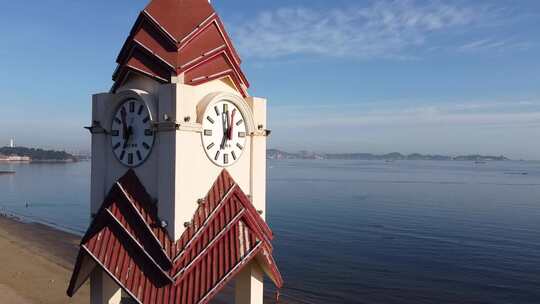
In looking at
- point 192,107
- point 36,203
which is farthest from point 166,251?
point 36,203

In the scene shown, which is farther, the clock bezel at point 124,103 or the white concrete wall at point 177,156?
the clock bezel at point 124,103

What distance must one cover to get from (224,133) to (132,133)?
1.61 meters

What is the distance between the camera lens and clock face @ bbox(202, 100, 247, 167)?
8070 mm

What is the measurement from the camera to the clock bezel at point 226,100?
7.89 meters

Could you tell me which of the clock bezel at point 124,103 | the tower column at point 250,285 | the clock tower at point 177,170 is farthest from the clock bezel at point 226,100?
the tower column at point 250,285

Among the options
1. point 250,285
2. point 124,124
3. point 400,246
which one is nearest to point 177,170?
point 124,124

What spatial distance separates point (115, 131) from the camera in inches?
332

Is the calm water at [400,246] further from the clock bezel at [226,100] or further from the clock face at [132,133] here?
the clock face at [132,133]

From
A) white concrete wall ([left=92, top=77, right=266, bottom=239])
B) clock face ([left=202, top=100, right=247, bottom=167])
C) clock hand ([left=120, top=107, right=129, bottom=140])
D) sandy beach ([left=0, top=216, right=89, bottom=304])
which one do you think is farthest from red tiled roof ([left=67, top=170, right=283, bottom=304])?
sandy beach ([left=0, top=216, right=89, bottom=304])

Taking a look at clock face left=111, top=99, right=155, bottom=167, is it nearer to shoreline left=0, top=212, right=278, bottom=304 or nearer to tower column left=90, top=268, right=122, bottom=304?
tower column left=90, top=268, right=122, bottom=304

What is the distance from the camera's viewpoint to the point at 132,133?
8141mm

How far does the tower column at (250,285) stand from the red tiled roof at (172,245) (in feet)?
0.88

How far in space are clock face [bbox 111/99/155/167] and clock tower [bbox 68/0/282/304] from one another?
2cm

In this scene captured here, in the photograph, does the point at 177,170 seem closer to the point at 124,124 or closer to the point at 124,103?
the point at 124,124
